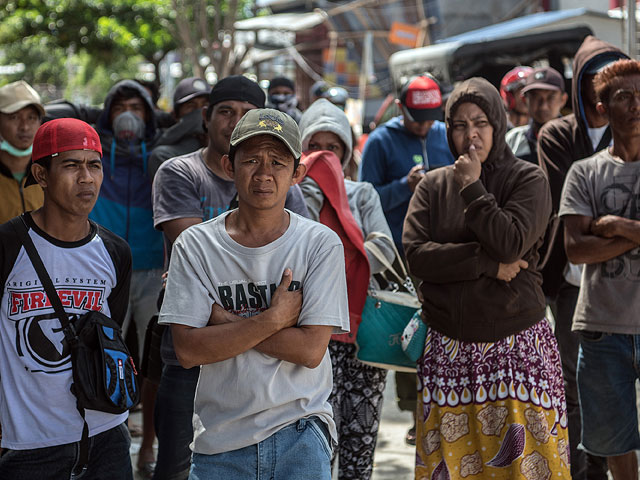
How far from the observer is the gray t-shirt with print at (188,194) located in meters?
3.90

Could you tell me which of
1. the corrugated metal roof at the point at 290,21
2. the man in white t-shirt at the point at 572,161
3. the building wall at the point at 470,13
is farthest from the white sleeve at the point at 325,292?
the corrugated metal roof at the point at 290,21

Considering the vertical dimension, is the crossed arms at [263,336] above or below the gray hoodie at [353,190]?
below

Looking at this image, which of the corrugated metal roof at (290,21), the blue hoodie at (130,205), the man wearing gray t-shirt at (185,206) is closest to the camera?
the man wearing gray t-shirt at (185,206)

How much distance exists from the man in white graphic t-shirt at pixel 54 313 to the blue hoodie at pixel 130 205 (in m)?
1.78

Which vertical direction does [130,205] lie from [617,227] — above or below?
above

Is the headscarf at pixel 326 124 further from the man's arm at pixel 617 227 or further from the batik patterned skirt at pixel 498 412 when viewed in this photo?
the man's arm at pixel 617 227

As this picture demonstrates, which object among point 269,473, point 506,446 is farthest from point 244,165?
point 506,446

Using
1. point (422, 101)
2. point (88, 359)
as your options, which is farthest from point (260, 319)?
point (422, 101)

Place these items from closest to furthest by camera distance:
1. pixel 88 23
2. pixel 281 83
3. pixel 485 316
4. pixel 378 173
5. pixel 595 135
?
pixel 485 316 < pixel 595 135 < pixel 378 173 < pixel 281 83 < pixel 88 23

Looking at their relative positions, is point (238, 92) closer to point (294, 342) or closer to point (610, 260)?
point (294, 342)

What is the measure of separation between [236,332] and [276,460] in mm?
451

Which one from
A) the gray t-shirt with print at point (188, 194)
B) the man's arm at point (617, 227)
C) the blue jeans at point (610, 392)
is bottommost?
the blue jeans at point (610, 392)

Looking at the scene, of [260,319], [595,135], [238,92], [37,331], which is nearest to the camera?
[260,319]

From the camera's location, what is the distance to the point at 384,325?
427cm
